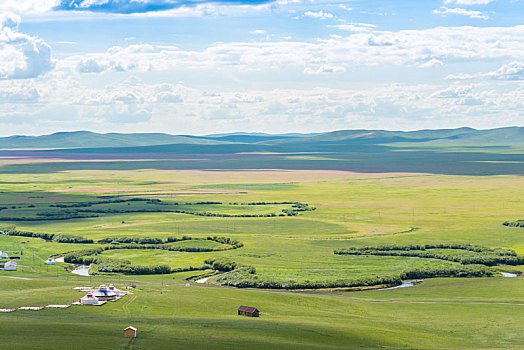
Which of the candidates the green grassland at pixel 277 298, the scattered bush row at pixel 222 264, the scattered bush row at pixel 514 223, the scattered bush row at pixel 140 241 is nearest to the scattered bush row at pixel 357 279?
the green grassland at pixel 277 298

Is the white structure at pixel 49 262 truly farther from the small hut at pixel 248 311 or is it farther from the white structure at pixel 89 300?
the small hut at pixel 248 311

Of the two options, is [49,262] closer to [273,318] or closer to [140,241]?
[140,241]

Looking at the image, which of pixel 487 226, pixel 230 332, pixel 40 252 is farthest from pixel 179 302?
pixel 487 226

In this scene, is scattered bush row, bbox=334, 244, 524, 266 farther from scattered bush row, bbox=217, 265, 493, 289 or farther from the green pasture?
the green pasture

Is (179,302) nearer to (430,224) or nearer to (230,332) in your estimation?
(230,332)

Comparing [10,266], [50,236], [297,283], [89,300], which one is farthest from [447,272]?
[50,236]

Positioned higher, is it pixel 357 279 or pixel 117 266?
pixel 357 279
